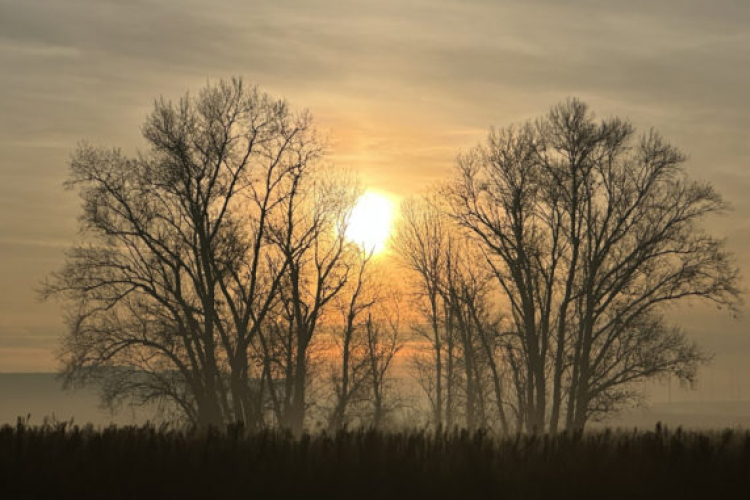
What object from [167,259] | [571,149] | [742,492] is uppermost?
[571,149]

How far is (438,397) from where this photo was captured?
2489 inches

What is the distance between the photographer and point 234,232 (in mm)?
40438

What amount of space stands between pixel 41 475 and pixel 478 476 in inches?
180

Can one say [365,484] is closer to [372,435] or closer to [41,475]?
[372,435]

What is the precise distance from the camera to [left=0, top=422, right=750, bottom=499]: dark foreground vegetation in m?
10.6

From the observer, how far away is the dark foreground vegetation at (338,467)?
10.6 metres

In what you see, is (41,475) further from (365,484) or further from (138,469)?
(365,484)

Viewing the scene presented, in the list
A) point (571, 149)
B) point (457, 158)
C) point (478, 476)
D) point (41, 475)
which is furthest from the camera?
point (457, 158)

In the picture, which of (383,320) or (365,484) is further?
(383,320)

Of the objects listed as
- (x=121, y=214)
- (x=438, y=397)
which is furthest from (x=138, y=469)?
(x=438, y=397)

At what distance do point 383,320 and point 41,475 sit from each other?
5449 centimetres

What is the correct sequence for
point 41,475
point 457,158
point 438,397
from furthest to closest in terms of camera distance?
point 438,397
point 457,158
point 41,475

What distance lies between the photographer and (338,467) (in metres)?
11.2

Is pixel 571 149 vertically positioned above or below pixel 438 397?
above
